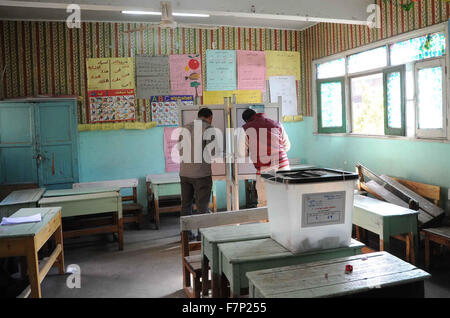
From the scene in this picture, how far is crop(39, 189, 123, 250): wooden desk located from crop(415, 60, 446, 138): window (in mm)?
4179

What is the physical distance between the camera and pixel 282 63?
7.77m

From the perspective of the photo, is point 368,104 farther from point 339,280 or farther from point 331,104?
point 339,280

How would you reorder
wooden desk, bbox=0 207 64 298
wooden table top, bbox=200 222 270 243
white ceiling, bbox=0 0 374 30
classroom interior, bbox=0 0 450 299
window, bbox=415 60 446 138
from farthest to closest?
window, bbox=415 60 446 138
white ceiling, bbox=0 0 374 30
wooden desk, bbox=0 207 64 298
wooden table top, bbox=200 222 270 243
classroom interior, bbox=0 0 450 299

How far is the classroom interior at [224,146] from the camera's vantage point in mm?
2098

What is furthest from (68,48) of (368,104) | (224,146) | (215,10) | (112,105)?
(368,104)

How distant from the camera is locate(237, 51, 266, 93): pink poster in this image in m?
7.50

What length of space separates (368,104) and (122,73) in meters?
4.30

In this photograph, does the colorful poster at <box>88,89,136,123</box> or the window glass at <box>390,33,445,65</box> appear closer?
the window glass at <box>390,33,445,65</box>

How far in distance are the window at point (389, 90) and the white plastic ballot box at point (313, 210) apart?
3.43 meters

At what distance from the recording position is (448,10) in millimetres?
4621

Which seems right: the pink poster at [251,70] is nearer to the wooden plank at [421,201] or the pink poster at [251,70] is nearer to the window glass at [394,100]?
the window glass at [394,100]

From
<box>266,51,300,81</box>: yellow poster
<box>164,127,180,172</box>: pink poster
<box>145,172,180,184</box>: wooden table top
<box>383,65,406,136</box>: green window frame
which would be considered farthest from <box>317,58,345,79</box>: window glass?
<box>145,172,180,184</box>: wooden table top

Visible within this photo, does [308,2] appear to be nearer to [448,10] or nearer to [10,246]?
[448,10]

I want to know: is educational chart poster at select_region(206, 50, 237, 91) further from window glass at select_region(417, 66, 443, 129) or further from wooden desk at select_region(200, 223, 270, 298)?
wooden desk at select_region(200, 223, 270, 298)
